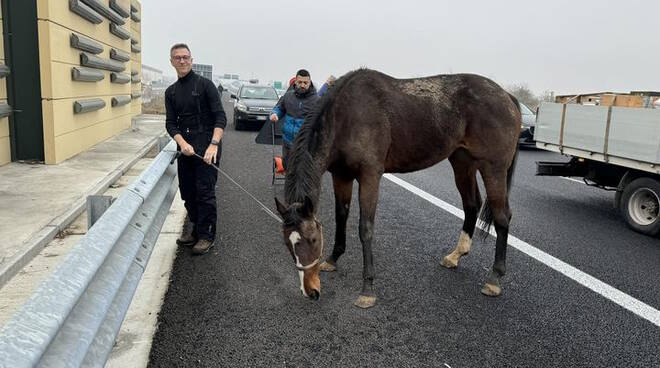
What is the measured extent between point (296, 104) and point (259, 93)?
45.8 ft

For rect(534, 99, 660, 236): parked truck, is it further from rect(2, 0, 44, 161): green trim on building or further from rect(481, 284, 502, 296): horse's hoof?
rect(2, 0, 44, 161): green trim on building

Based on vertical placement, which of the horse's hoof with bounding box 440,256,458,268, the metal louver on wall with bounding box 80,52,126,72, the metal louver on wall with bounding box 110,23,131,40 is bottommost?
the horse's hoof with bounding box 440,256,458,268

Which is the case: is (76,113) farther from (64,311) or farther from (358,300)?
(64,311)

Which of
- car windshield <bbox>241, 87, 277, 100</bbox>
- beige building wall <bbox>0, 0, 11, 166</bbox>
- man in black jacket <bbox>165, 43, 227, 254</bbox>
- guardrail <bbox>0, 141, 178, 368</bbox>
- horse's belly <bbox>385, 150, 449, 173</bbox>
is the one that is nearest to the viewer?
guardrail <bbox>0, 141, 178, 368</bbox>

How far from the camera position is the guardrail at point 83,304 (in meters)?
1.35

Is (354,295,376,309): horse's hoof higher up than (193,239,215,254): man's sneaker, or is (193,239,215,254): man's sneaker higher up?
(193,239,215,254): man's sneaker

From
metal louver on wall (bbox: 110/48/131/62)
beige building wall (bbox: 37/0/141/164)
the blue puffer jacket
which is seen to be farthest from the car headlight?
the blue puffer jacket

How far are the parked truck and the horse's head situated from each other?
4.87 meters

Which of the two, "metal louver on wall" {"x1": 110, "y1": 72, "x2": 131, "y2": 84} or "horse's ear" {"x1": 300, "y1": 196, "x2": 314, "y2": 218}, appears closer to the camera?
"horse's ear" {"x1": 300, "y1": 196, "x2": 314, "y2": 218}

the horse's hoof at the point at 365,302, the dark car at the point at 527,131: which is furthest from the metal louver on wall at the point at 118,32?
the dark car at the point at 527,131

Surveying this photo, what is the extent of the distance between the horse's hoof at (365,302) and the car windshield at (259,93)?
16.4 m

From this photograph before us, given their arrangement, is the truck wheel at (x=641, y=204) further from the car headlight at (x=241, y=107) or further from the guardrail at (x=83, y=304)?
the car headlight at (x=241, y=107)

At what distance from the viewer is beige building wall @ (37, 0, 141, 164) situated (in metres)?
8.25

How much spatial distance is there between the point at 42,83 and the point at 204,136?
5.08 m
